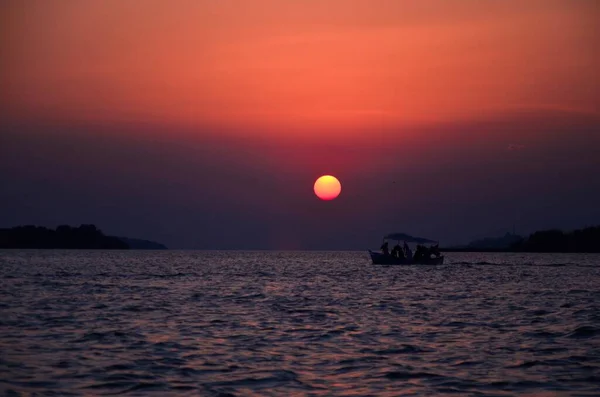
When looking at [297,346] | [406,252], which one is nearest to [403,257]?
[406,252]

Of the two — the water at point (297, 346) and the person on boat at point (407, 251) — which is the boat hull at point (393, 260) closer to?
the person on boat at point (407, 251)

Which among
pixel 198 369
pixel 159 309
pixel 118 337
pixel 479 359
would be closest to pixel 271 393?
pixel 198 369

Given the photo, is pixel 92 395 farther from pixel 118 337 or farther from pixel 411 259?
pixel 411 259

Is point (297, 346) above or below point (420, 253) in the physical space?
below

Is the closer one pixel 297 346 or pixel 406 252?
pixel 297 346

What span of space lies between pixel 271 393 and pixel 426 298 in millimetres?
29776

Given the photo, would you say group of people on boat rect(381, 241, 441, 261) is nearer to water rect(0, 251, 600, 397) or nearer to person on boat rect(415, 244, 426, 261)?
person on boat rect(415, 244, 426, 261)

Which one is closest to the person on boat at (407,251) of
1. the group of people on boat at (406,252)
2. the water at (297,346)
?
the group of people on boat at (406,252)

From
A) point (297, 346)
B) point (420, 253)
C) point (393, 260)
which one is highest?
point (420, 253)

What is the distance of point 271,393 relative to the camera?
1795cm

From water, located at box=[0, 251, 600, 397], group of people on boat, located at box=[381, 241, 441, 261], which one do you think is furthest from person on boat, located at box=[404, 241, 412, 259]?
water, located at box=[0, 251, 600, 397]

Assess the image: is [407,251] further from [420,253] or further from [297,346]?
[297,346]

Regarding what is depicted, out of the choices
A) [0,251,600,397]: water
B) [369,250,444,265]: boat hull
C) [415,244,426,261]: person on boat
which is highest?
Answer: [415,244,426,261]: person on boat

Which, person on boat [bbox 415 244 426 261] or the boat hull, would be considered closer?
the boat hull
